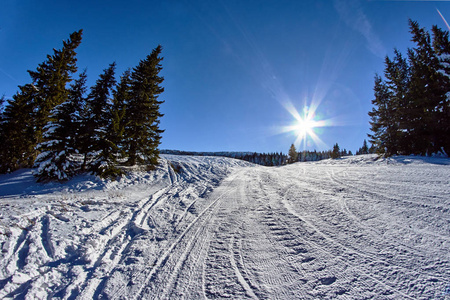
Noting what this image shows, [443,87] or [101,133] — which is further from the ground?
[443,87]

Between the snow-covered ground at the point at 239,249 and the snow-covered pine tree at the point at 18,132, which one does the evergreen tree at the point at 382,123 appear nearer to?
the snow-covered ground at the point at 239,249

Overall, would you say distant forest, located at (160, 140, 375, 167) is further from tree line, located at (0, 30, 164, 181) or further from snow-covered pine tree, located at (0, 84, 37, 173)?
snow-covered pine tree, located at (0, 84, 37, 173)

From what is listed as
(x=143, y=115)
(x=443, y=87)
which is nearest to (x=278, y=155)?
(x=443, y=87)

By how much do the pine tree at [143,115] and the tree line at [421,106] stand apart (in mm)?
25633

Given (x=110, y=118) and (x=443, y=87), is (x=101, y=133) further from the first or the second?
(x=443, y=87)

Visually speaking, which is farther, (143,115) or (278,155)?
(278,155)

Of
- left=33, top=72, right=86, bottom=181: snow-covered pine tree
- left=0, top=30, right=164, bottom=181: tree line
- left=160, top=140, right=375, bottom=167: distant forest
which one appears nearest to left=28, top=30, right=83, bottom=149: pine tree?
left=0, top=30, right=164, bottom=181: tree line

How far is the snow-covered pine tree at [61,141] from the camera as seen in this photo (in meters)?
11.2

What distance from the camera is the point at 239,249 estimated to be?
12.5 feet

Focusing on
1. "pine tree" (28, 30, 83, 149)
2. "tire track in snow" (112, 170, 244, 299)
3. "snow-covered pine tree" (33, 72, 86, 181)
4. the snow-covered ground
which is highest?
"pine tree" (28, 30, 83, 149)

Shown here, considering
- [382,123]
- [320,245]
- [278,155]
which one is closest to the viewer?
[320,245]

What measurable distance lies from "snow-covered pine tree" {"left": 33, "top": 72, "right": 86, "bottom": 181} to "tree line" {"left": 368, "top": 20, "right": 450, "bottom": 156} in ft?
99.5

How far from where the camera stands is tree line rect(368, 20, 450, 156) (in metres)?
16.4

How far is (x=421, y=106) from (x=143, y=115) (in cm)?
2725
